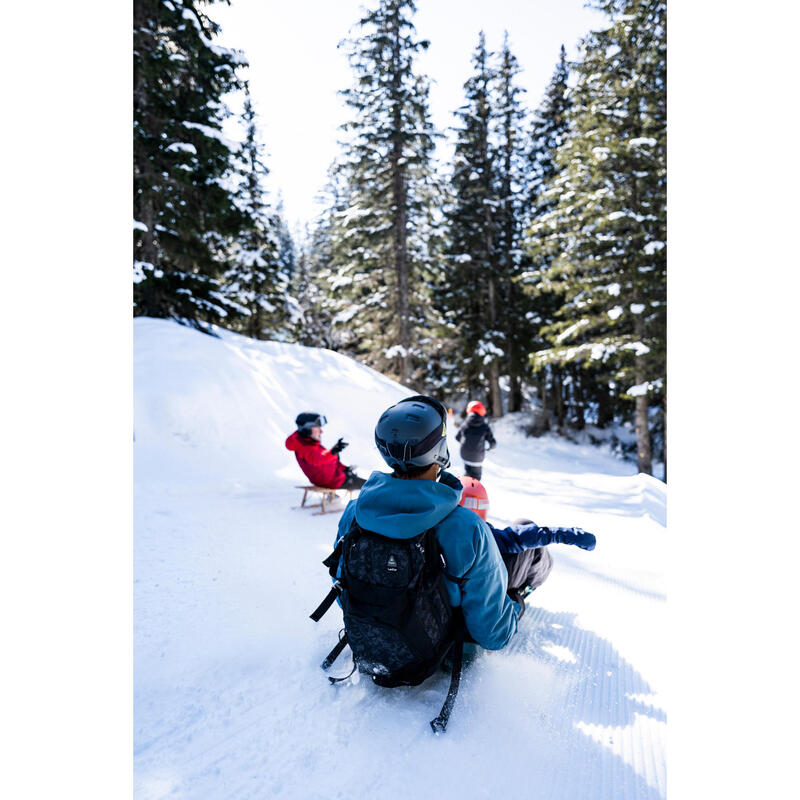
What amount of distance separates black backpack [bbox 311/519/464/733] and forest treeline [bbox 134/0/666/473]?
30.7 feet

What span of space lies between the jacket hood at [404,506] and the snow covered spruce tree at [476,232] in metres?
18.4

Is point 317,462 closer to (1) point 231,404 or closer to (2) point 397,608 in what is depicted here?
(2) point 397,608

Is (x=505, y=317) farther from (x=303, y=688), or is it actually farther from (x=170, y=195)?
(x=303, y=688)

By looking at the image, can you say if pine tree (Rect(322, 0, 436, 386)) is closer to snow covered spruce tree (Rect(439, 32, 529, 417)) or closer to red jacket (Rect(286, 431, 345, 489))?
snow covered spruce tree (Rect(439, 32, 529, 417))

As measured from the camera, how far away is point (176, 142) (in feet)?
33.5

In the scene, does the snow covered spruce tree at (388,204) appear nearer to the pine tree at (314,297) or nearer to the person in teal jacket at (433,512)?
the pine tree at (314,297)

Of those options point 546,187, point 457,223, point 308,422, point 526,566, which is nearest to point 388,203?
point 457,223

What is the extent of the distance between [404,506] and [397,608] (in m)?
0.42

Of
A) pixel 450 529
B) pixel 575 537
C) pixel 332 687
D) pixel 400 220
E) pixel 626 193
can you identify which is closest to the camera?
pixel 450 529

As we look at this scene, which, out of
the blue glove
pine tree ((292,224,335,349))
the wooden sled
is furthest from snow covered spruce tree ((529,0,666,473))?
pine tree ((292,224,335,349))

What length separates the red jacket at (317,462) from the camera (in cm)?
576

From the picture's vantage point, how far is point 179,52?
1105 centimetres
